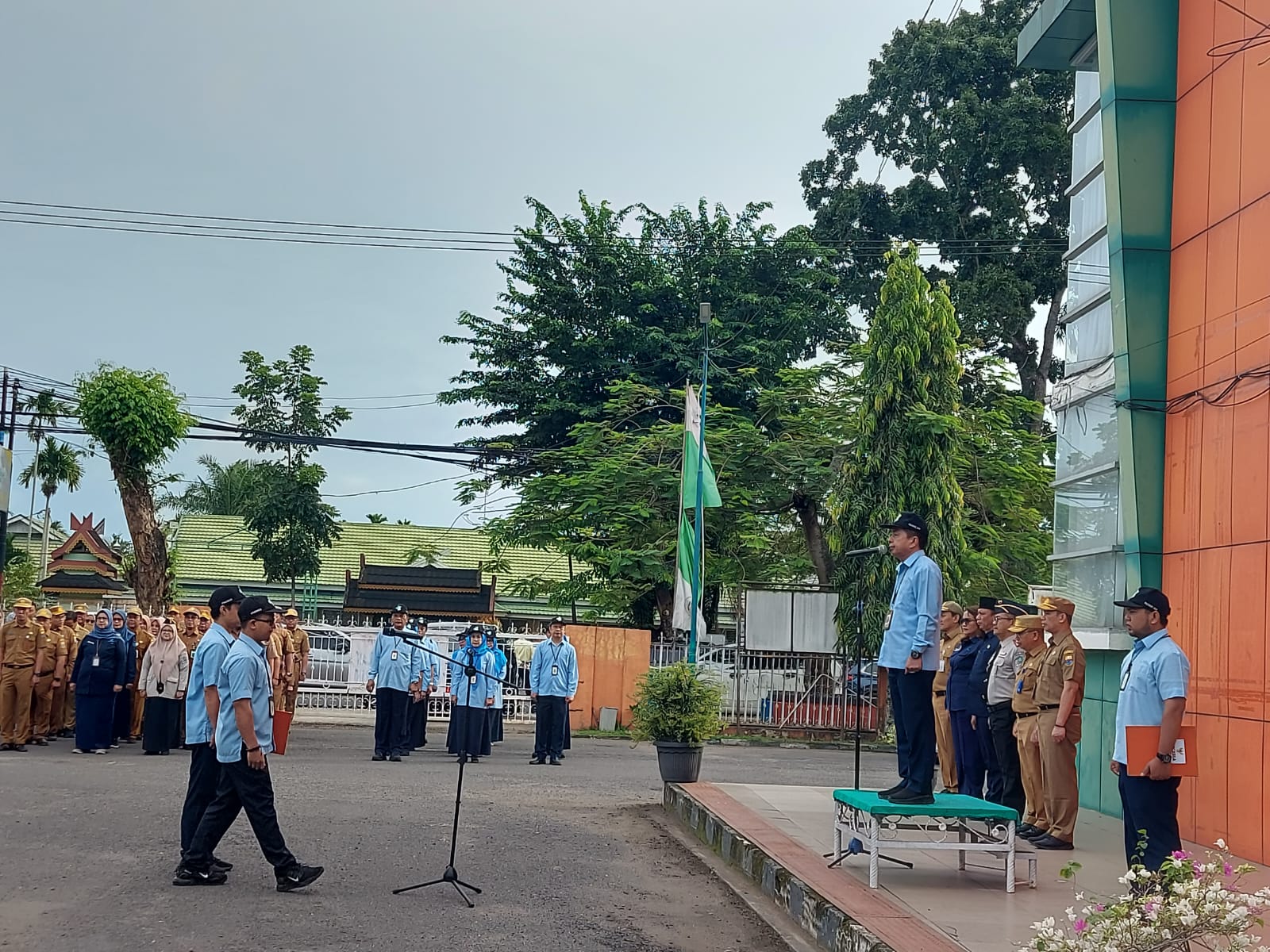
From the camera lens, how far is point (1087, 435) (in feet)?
42.6

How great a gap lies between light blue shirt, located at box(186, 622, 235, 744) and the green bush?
586 centimetres

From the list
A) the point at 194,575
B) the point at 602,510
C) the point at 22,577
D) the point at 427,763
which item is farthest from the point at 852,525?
the point at 22,577

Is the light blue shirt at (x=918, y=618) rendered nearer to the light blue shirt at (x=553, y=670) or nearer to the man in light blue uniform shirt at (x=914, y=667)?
the man in light blue uniform shirt at (x=914, y=667)

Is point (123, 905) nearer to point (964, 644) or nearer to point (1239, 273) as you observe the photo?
point (964, 644)

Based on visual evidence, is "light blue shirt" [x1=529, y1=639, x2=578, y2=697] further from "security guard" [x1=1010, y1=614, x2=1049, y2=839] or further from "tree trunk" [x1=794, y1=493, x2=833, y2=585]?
"tree trunk" [x1=794, y1=493, x2=833, y2=585]

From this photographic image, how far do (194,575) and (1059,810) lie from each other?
3496 cm

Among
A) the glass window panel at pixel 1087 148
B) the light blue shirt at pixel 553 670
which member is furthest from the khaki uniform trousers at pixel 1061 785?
the light blue shirt at pixel 553 670

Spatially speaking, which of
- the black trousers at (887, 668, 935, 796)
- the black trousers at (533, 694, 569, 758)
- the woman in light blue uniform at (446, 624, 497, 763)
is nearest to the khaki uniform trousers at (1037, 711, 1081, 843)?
the black trousers at (887, 668, 935, 796)

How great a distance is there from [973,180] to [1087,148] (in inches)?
869

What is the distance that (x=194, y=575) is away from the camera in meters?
40.3

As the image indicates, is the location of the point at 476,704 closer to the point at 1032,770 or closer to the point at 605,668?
the point at 605,668

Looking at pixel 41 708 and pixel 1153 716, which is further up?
pixel 1153 716

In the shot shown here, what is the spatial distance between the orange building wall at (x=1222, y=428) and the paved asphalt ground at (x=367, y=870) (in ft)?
12.9

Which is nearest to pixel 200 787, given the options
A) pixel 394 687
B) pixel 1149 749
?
pixel 1149 749
